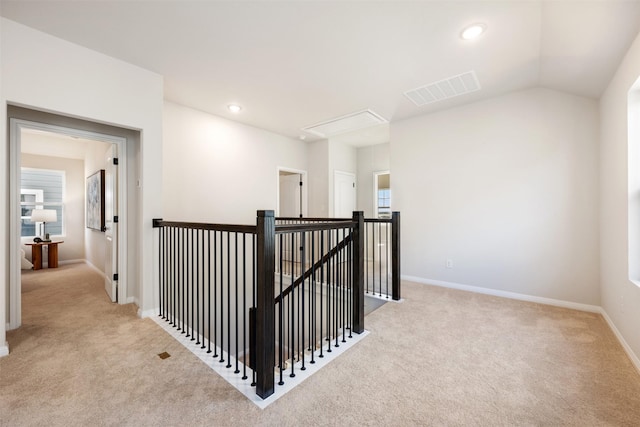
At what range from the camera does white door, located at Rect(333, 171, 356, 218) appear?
19.1 ft

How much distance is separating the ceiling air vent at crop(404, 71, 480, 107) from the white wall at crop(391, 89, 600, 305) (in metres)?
0.47

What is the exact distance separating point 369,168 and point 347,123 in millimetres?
→ 1990

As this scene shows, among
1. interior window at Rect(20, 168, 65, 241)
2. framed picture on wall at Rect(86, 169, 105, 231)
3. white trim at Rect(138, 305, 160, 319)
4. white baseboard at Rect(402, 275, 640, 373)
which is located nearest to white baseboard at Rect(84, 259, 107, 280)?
framed picture on wall at Rect(86, 169, 105, 231)

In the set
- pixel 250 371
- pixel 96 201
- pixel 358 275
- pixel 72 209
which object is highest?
pixel 96 201

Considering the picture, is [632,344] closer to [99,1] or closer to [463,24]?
[463,24]

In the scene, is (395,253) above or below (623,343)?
above

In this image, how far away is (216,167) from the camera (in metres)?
4.23

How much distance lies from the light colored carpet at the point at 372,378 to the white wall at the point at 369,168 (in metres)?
3.89

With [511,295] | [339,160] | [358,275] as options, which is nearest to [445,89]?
[358,275]

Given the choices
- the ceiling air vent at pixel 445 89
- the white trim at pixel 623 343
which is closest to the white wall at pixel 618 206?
the white trim at pixel 623 343

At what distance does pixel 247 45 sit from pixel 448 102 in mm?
2676

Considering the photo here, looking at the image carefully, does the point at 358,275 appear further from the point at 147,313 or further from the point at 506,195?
the point at 506,195

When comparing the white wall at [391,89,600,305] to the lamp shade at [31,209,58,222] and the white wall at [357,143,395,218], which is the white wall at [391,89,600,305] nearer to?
the white wall at [357,143,395,218]

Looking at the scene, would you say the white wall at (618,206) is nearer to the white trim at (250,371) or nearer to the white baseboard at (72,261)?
the white trim at (250,371)
